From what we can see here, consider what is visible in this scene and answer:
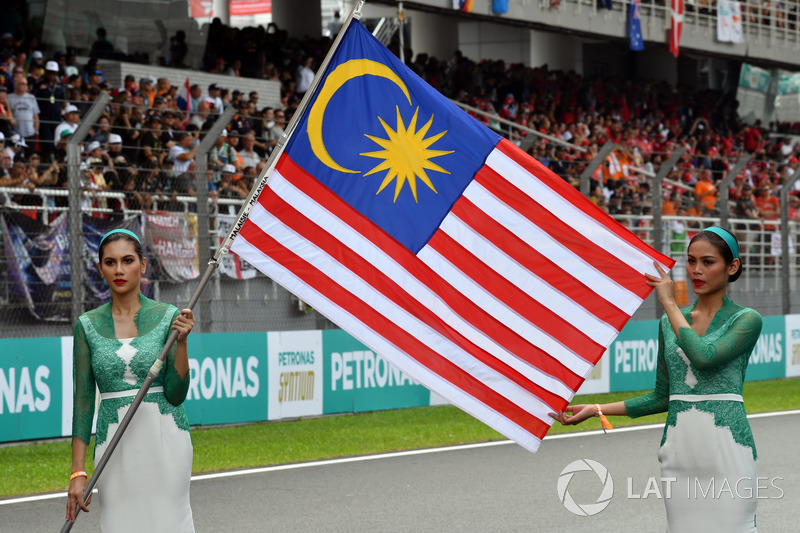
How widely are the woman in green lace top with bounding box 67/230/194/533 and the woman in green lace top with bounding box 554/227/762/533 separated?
1.75 m

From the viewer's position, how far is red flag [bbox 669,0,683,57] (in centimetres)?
3177

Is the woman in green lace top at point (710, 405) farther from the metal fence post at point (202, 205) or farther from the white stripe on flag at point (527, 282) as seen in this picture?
the metal fence post at point (202, 205)

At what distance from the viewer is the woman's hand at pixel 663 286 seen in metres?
4.61

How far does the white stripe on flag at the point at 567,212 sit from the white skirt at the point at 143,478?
6.13 feet

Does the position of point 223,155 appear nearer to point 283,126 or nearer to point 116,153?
point 116,153

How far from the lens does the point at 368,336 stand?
5445mm

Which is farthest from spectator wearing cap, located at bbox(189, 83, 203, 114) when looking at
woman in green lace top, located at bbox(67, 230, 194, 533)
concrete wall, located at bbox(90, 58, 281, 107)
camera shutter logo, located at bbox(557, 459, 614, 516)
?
woman in green lace top, located at bbox(67, 230, 194, 533)

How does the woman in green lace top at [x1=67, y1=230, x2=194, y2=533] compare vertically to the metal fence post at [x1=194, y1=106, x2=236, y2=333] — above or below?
below

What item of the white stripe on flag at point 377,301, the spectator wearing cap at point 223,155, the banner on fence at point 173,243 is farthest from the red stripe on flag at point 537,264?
the spectator wearing cap at point 223,155

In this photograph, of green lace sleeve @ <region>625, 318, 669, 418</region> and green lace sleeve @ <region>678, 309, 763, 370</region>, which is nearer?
green lace sleeve @ <region>678, 309, 763, 370</region>

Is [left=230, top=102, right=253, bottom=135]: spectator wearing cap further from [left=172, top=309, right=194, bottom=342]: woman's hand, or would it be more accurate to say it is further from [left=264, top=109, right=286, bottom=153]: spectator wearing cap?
[left=172, top=309, right=194, bottom=342]: woman's hand

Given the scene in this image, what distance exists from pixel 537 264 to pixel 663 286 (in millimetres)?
805

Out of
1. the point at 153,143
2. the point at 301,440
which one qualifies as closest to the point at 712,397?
the point at 301,440

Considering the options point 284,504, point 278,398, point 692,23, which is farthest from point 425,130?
point 692,23
